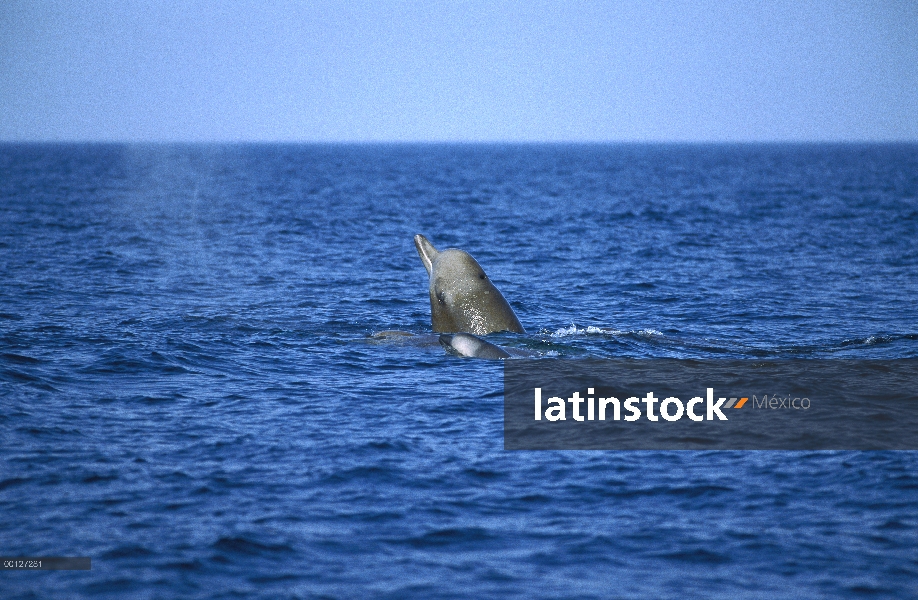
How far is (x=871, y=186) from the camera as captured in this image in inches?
3285

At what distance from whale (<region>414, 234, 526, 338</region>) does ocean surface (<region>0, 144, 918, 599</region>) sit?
0.62m

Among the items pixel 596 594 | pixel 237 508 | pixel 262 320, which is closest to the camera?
pixel 596 594

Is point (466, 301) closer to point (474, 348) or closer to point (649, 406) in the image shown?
point (474, 348)

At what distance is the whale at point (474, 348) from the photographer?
16.1m

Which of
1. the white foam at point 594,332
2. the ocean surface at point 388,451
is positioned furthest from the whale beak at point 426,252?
the white foam at point 594,332

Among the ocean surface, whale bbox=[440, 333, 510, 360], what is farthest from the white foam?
whale bbox=[440, 333, 510, 360]

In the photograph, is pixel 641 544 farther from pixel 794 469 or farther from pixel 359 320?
pixel 359 320

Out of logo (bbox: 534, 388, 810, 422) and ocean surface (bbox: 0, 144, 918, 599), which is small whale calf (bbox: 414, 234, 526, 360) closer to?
ocean surface (bbox: 0, 144, 918, 599)

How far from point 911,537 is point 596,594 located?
3290 mm

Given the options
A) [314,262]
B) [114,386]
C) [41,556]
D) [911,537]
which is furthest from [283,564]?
[314,262]

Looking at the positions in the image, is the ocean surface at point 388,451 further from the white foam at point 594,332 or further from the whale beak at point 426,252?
Answer: the whale beak at point 426,252

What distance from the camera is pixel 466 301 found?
1727 centimetres

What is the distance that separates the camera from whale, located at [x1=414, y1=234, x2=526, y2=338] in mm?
17297

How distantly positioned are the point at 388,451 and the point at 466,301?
5689mm
